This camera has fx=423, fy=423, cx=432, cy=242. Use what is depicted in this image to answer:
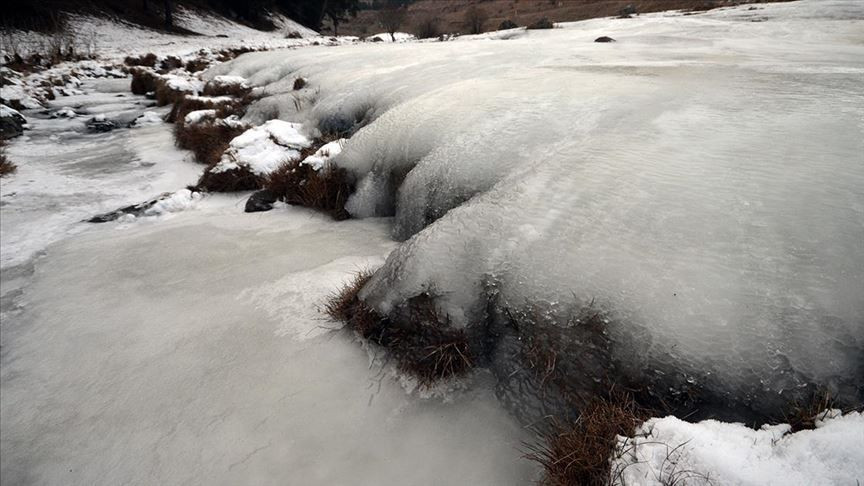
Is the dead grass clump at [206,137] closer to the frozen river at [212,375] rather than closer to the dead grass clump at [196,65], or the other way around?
the frozen river at [212,375]

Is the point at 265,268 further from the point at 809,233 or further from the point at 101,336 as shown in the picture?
the point at 809,233

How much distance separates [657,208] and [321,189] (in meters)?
2.93

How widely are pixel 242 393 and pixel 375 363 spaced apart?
0.69m

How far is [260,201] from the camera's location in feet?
14.1

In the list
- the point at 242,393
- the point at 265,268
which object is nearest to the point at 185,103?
the point at 265,268

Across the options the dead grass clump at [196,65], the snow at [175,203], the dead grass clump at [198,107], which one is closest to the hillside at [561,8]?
the dead grass clump at [196,65]

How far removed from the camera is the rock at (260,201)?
13.9ft

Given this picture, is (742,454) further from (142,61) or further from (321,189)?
(142,61)

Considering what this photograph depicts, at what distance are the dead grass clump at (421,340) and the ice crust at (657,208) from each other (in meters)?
0.09

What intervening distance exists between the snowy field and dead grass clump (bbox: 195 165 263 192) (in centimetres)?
66

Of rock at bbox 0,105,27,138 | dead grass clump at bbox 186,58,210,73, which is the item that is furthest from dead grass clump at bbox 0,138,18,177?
dead grass clump at bbox 186,58,210,73

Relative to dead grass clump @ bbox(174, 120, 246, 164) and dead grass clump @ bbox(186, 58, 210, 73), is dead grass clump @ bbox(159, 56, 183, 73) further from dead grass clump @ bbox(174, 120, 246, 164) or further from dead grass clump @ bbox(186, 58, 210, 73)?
dead grass clump @ bbox(174, 120, 246, 164)

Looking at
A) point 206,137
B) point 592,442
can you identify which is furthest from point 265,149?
point 592,442

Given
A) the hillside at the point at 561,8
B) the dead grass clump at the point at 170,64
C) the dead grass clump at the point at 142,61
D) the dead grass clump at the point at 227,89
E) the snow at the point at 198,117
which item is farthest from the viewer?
the hillside at the point at 561,8
